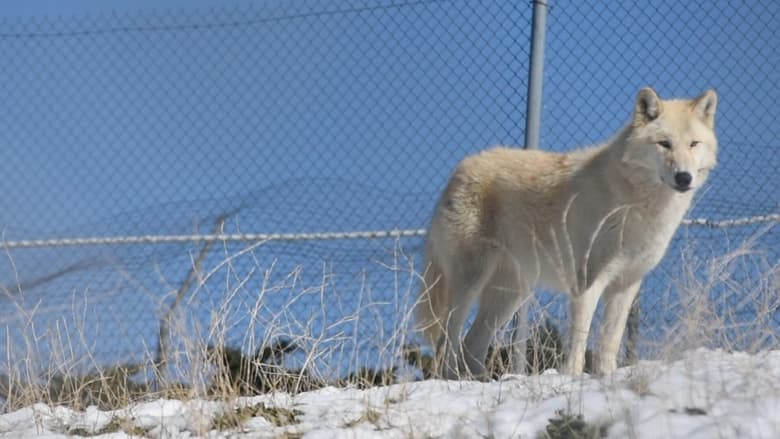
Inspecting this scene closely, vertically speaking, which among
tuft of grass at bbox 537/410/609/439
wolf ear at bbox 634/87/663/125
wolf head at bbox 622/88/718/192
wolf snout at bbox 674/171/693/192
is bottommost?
tuft of grass at bbox 537/410/609/439

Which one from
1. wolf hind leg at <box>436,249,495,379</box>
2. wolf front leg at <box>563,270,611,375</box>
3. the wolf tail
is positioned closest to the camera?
wolf front leg at <box>563,270,611,375</box>

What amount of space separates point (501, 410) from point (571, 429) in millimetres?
287

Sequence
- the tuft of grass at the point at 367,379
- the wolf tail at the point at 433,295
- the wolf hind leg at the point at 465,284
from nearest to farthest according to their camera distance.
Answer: the tuft of grass at the point at 367,379 < the wolf hind leg at the point at 465,284 < the wolf tail at the point at 433,295

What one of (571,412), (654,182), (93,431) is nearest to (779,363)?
(571,412)

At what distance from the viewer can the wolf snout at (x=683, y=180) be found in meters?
4.56

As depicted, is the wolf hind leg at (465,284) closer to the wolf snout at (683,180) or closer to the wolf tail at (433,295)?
the wolf tail at (433,295)

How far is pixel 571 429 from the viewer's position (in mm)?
2643

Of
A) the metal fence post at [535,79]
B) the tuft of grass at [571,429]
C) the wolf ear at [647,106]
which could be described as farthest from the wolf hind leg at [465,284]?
the tuft of grass at [571,429]

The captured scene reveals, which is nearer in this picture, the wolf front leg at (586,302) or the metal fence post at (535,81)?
the wolf front leg at (586,302)

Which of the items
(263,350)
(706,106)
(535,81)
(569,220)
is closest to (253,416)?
(263,350)

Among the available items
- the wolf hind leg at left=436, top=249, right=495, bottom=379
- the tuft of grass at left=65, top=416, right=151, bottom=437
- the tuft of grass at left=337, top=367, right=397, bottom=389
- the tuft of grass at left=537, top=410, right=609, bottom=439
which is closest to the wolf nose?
the wolf hind leg at left=436, top=249, right=495, bottom=379

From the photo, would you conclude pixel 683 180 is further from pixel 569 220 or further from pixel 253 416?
pixel 253 416

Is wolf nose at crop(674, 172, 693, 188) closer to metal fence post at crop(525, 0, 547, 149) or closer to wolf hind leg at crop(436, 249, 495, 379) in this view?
metal fence post at crop(525, 0, 547, 149)

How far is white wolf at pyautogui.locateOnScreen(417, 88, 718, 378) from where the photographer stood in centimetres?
471
